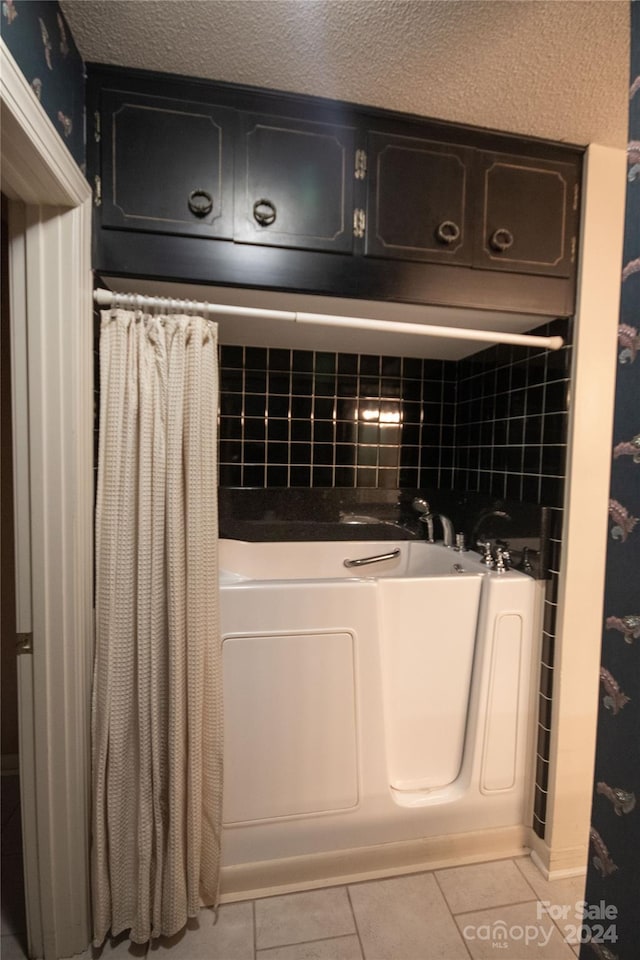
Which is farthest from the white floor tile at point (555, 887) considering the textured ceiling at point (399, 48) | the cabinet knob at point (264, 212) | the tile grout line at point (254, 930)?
the textured ceiling at point (399, 48)

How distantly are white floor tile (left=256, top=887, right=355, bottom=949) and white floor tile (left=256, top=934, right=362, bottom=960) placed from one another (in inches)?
0.6

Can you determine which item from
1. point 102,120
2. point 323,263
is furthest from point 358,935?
point 102,120

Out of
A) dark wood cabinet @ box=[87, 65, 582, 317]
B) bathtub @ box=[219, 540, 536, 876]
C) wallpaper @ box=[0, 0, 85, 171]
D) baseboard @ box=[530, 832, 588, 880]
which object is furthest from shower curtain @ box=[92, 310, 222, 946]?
baseboard @ box=[530, 832, 588, 880]

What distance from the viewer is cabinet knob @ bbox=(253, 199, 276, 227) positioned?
3.94 ft

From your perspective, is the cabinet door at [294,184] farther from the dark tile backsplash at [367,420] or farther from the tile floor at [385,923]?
the tile floor at [385,923]

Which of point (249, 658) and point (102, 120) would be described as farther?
point (249, 658)

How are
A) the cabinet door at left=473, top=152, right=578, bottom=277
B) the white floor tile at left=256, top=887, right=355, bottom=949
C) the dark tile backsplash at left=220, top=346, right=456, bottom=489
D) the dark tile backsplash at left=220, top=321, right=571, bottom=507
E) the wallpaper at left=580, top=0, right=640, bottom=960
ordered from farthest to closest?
the dark tile backsplash at left=220, top=346, right=456, bottom=489 → the dark tile backsplash at left=220, top=321, right=571, bottom=507 → the cabinet door at left=473, top=152, right=578, bottom=277 → the white floor tile at left=256, top=887, right=355, bottom=949 → the wallpaper at left=580, top=0, right=640, bottom=960

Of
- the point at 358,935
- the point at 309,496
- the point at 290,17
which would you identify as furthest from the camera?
the point at 309,496

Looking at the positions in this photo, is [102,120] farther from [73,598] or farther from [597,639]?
[597,639]

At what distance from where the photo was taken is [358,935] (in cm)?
124

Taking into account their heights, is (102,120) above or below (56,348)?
above

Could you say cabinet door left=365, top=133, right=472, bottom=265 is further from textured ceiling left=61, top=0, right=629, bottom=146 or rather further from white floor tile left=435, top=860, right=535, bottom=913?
white floor tile left=435, top=860, right=535, bottom=913

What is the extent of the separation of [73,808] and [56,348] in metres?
1.19

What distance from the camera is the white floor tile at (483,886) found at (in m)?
1.34
